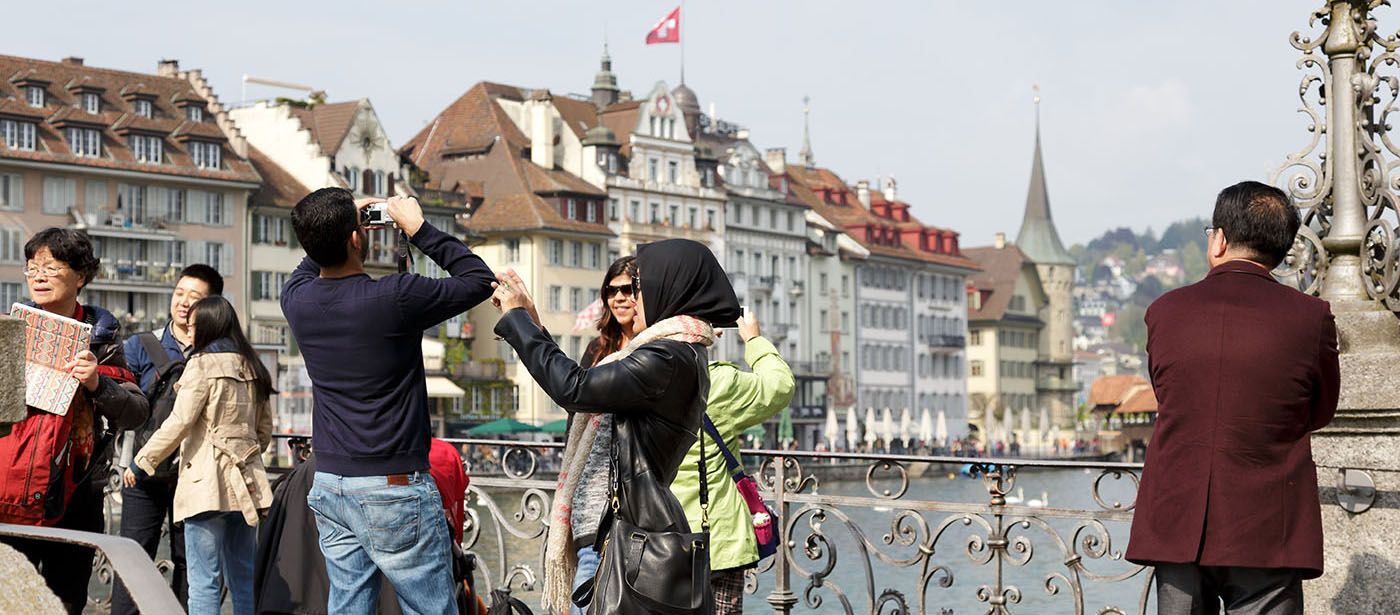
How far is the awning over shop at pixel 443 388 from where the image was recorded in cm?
6178

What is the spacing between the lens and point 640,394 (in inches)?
167

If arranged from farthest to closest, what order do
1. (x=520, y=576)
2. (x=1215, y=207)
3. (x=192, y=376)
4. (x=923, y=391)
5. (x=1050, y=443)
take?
(x=1050, y=443) < (x=923, y=391) < (x=520, y=576) < (x=192, y=376) < (x=1215, y=207)

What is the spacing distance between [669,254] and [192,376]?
9.36ft

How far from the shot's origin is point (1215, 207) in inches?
190

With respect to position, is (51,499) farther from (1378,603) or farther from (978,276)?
(978,276)

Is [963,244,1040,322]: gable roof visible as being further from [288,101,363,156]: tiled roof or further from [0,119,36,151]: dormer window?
[0,119,36,151]: dormer window

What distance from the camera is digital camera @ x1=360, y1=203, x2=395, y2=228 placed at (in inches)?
195

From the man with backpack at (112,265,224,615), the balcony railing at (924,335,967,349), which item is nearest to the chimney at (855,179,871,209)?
the balcony railing at (924,335,967,349)

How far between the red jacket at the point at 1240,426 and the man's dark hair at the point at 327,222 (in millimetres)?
2019

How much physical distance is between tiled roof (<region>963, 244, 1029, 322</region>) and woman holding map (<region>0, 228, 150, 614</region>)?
102601 millimetres

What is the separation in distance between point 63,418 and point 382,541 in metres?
1.26

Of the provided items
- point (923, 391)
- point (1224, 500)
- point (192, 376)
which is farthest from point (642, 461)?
point (923, 391)

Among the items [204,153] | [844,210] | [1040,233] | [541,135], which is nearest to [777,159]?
[844,210]

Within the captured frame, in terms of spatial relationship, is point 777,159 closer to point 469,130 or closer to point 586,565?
point 469,130
